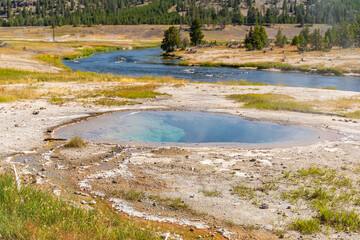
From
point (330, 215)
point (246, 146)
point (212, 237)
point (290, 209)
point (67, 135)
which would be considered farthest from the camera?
point (67, 135)

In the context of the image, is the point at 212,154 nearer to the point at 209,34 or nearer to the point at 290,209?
the point at 290,209

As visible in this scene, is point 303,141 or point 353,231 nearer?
point 353,231

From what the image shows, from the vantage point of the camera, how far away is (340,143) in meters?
18.2

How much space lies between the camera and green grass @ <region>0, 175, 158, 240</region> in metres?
6.67

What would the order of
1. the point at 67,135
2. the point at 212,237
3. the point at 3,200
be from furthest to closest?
1. the point at 67,135
2. the point at 212,237
3. the point at 3,200

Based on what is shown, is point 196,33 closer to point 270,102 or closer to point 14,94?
point 270,102

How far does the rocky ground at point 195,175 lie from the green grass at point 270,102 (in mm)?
5578

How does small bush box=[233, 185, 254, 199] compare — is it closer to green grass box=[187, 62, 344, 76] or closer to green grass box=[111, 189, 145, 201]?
green grass box=[111, 189, 145, 201]

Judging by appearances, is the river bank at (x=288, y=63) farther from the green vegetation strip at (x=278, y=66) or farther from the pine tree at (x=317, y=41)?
the pine tree at (x=317, y=41)

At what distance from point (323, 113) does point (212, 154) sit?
44.5 feet

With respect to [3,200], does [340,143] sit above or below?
below

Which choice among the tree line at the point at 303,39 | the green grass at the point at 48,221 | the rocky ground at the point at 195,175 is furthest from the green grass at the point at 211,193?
the tree line at the point at 303,39

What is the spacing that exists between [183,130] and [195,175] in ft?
28.0

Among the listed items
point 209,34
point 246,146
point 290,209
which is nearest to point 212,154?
point 246,146
